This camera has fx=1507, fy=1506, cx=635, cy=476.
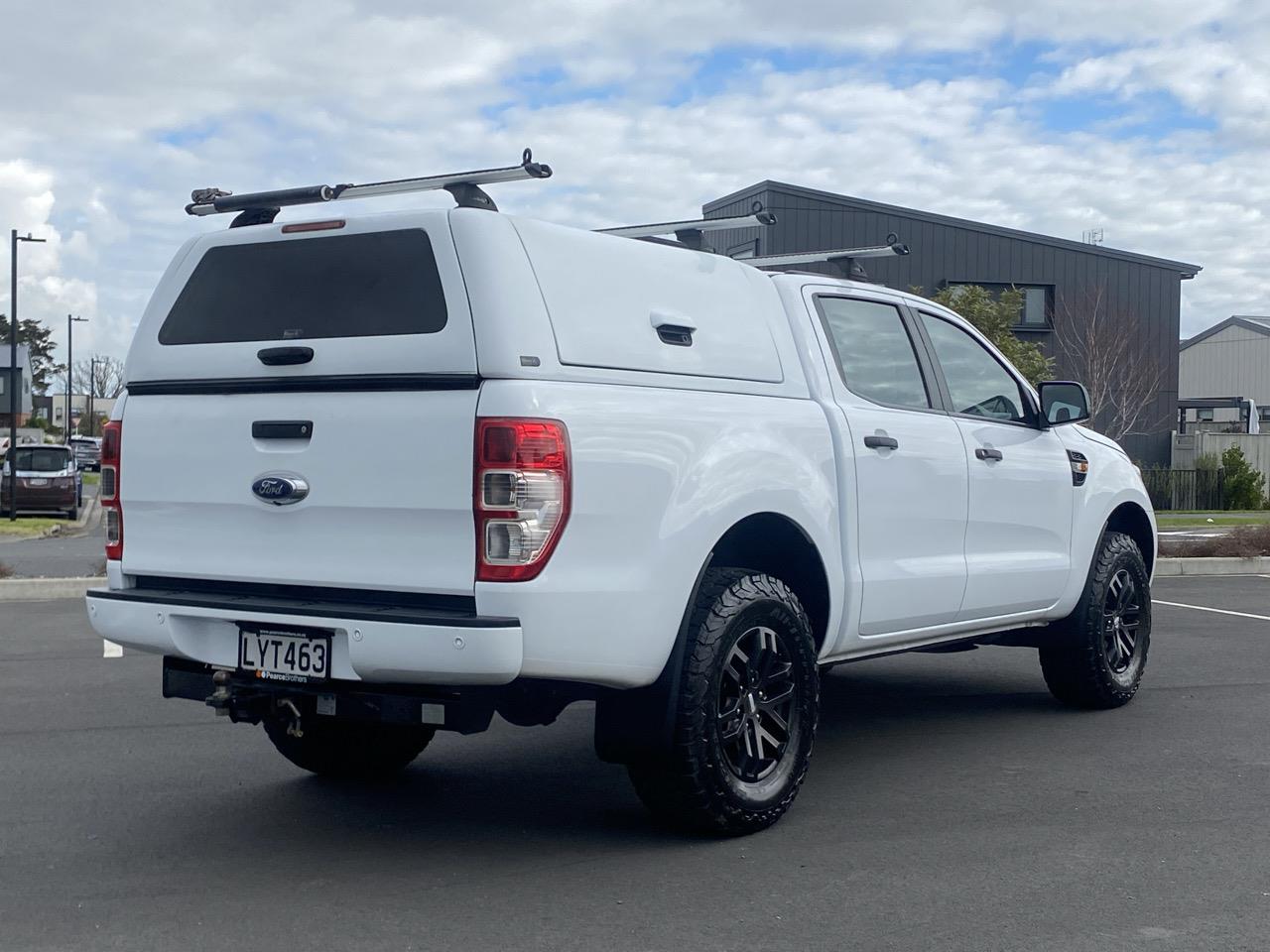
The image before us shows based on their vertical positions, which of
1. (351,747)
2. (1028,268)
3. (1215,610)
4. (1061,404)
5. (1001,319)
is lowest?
(1215,610)

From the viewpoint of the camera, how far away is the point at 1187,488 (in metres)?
37.1

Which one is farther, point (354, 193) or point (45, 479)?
point (45, 479)

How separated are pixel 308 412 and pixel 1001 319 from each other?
2924cm

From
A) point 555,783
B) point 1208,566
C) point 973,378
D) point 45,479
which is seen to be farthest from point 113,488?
point 45,479

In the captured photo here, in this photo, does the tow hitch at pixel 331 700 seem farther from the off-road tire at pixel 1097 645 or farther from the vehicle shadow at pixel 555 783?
the off-road tire at pixel 1097 645

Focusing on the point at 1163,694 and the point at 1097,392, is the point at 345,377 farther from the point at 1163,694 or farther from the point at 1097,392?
the point at 1097,392

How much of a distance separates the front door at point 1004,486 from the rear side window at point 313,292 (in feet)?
9.00

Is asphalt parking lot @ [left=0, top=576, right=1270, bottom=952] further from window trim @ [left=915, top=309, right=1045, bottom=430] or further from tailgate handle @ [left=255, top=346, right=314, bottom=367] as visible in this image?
tailgate handle @ [left=255, top=346, right=314, bottom=367]

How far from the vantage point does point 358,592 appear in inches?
182

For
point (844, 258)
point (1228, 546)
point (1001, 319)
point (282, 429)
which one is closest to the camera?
point (282, 429)

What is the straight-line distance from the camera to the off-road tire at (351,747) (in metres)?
5.93

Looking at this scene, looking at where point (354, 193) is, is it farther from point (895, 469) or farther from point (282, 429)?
point (895, 469)

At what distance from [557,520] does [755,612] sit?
0.99 metres

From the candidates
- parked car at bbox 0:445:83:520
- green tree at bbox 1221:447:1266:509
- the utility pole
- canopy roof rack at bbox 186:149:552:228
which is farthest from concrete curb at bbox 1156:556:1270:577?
the utility pole
